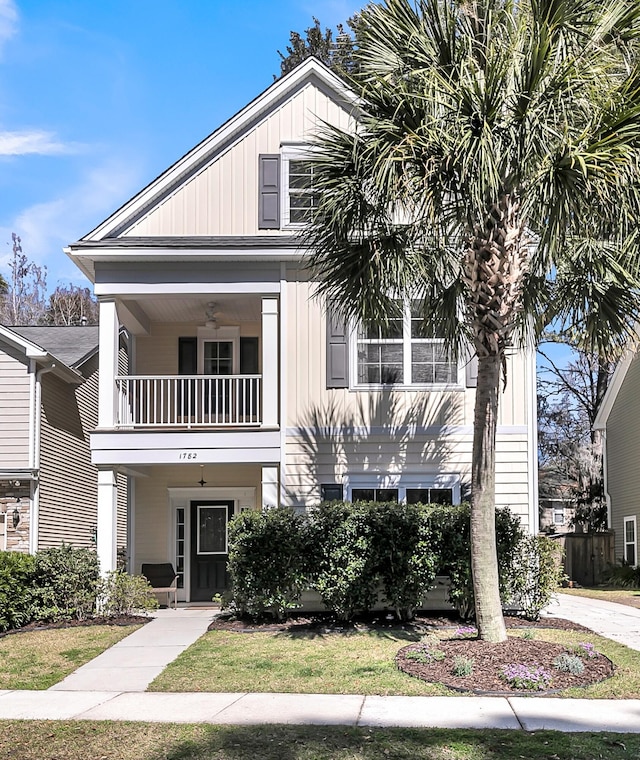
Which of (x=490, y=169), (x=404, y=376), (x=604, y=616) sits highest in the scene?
(x=490, y=169)

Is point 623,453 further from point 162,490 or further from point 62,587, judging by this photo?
point 62,587

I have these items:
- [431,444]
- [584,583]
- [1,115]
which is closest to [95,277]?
[431,444]

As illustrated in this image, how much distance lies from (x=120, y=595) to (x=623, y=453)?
52.0 ft

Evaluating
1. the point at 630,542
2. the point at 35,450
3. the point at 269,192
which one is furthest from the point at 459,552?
the point at 630,542

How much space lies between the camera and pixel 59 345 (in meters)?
19.5

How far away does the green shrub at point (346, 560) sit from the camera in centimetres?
1218

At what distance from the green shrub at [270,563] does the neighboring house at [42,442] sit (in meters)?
5.23

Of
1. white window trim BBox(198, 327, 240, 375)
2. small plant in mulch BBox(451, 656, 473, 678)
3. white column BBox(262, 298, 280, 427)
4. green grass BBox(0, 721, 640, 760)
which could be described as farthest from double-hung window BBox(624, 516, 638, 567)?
green grass BBox(0, 721, 640, 760)

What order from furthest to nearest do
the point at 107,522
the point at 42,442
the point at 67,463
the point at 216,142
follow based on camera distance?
the point at 67,463 → the point at 42,442 → the point at 216,142 → the point at 107,522

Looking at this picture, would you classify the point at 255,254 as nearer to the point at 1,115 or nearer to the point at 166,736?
the point at 166,736

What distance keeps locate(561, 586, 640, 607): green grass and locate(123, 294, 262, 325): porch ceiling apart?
9.01 m

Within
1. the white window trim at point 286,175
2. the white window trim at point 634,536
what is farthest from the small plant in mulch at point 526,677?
the white window trim at point 634,536

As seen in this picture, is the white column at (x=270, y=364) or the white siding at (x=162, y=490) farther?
the white siding at (x=162, y=490)

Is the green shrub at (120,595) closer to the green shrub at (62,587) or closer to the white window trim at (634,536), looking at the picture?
the green shrub at (62,587)
